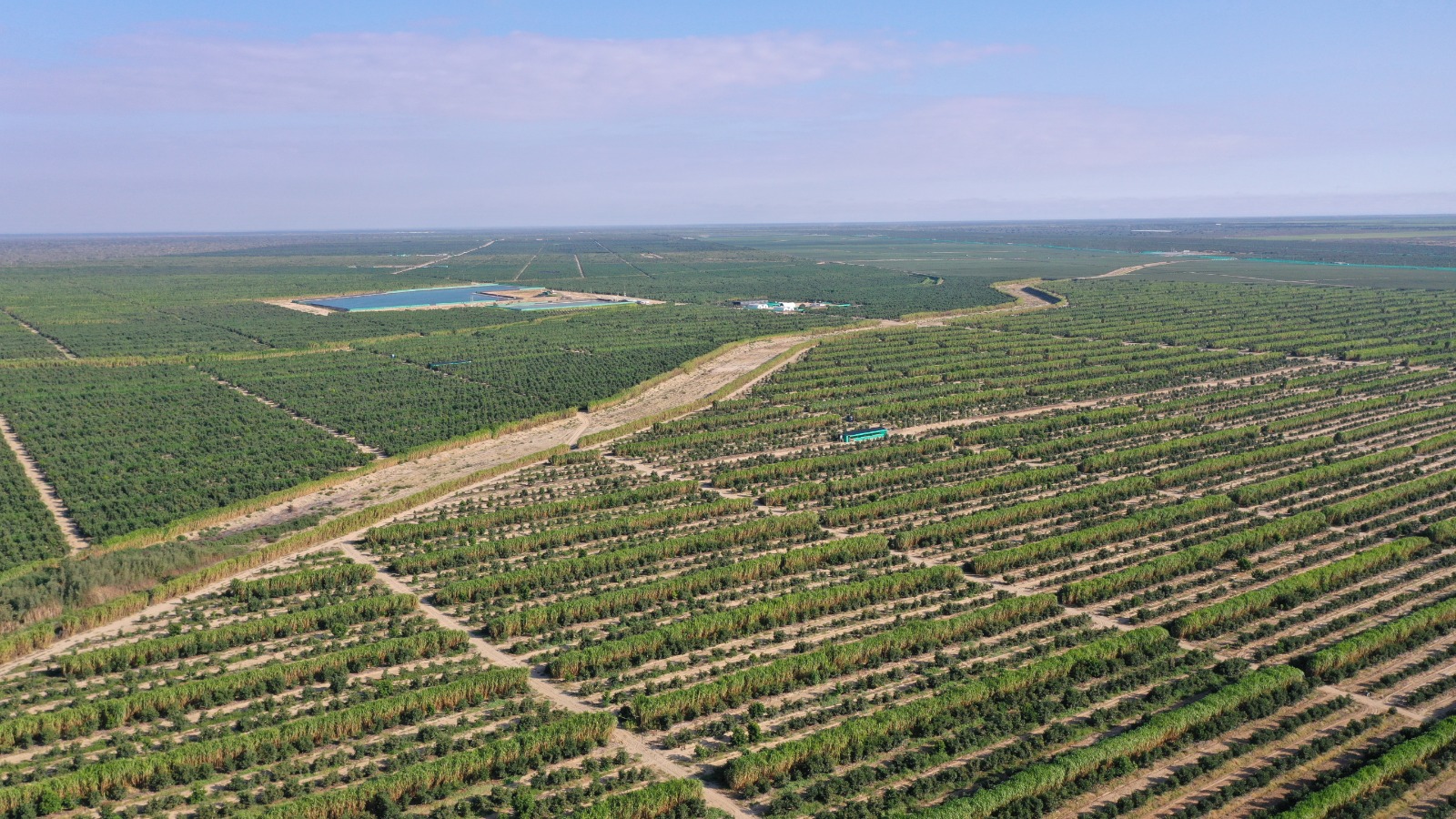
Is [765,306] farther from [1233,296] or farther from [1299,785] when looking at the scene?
[1299,785]

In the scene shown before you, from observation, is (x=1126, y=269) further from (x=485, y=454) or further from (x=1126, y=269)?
(x=485, y=454)

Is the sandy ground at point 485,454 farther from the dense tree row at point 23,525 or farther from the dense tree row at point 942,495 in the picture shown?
the dense tree row at point 942,495

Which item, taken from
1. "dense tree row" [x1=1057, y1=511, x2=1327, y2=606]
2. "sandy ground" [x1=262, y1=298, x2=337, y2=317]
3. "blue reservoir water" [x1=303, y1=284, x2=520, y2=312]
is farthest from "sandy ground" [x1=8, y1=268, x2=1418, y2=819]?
"blue reservoir water" [x1=303, y1=284, x2=520, y2=312]

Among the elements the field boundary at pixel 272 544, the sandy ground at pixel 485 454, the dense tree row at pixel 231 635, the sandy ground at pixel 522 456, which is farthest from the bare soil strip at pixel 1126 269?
the dense tree row at pixel 231 635

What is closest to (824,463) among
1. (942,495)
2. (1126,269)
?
(942,495)

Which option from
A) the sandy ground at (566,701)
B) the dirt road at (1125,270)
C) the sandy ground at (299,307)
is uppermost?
the dirt road at (1125,270)
